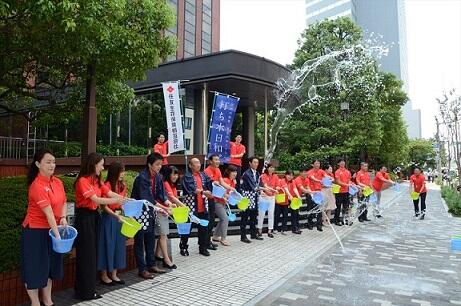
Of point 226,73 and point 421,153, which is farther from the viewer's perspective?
point 421,153

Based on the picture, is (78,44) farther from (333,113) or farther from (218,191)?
(333,113)

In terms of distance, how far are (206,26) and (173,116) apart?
112ft

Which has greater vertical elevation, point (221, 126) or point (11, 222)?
point (221, 126)

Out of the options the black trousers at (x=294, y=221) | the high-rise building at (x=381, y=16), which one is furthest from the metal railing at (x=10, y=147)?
the high-rise building at (x=381, y=16)

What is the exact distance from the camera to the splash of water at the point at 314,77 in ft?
59.8

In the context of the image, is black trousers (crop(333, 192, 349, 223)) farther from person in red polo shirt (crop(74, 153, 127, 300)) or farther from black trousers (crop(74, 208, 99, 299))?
black trousers (crop(74, 208, 99, 299))

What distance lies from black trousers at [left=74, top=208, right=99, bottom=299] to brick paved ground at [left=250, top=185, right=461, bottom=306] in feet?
7.20

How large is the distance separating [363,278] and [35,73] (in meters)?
7.93

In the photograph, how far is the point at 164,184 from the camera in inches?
271

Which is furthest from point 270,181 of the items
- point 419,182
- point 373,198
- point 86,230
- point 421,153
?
point 421,153

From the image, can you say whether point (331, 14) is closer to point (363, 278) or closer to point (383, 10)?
point (383, 10)

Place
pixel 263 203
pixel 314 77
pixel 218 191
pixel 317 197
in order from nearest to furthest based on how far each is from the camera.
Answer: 1. pixel 218 191
2. pixel 263 203
3. pixel 317 197
4. pixel 314 77

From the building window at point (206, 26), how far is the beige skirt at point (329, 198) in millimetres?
31631

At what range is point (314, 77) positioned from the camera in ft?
61.7
